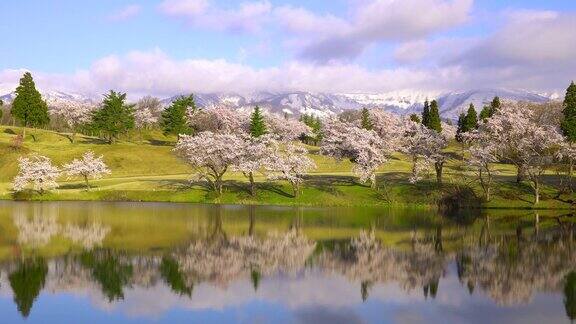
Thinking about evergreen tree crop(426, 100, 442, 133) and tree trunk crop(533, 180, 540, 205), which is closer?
tree trunk crop(533, 180, 540, 205)

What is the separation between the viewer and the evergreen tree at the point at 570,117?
88581 mm

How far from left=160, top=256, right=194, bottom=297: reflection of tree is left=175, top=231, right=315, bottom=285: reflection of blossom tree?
0.49m

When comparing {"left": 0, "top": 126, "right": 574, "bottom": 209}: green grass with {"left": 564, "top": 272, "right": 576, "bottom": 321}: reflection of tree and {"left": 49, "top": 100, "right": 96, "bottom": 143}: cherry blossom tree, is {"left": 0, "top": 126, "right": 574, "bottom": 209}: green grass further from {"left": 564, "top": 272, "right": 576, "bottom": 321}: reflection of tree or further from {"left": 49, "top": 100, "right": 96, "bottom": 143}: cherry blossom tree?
{"left": 49, "top": 100, "right": 96, "bottom": 143}: cherry blossom tree

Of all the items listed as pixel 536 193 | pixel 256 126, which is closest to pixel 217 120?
pixel 256 126

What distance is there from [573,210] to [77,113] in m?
131

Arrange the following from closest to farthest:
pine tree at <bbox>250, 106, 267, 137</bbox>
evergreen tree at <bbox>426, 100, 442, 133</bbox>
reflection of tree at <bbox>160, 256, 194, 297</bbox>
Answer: reflection of tree at <bbox>160, 256, 194, 297</bbox> < evergreen tree at <bbox>426, 100, 442, 133</bbox> < pine tree at <bbox>250, 106, 267, 137</bbox>

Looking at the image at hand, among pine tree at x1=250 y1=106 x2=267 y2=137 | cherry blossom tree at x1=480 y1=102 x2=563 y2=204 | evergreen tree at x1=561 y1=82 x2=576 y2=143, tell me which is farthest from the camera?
pine tree at x1=250 y1=106 x2=267 y2=137

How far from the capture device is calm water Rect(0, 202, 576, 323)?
1035 inches

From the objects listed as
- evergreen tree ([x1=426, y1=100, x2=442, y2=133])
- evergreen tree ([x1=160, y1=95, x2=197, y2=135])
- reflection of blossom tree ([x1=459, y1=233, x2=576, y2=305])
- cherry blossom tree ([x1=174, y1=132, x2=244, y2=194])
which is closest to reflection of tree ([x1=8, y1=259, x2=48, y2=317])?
reflection of blossom tree ([x1=459, y1=233, x2=576, y2=305])

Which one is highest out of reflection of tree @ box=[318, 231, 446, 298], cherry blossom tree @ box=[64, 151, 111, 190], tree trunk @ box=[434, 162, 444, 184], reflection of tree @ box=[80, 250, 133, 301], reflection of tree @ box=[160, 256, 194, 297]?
tree trunk @ box=[434, 162, 444, 184]

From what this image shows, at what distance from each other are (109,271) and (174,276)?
4042 millimetres

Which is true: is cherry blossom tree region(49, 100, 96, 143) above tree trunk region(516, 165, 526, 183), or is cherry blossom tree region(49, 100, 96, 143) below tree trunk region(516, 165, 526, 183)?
above

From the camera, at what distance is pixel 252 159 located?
87.1 m

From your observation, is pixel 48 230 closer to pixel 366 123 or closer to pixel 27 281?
pixel 27 281
